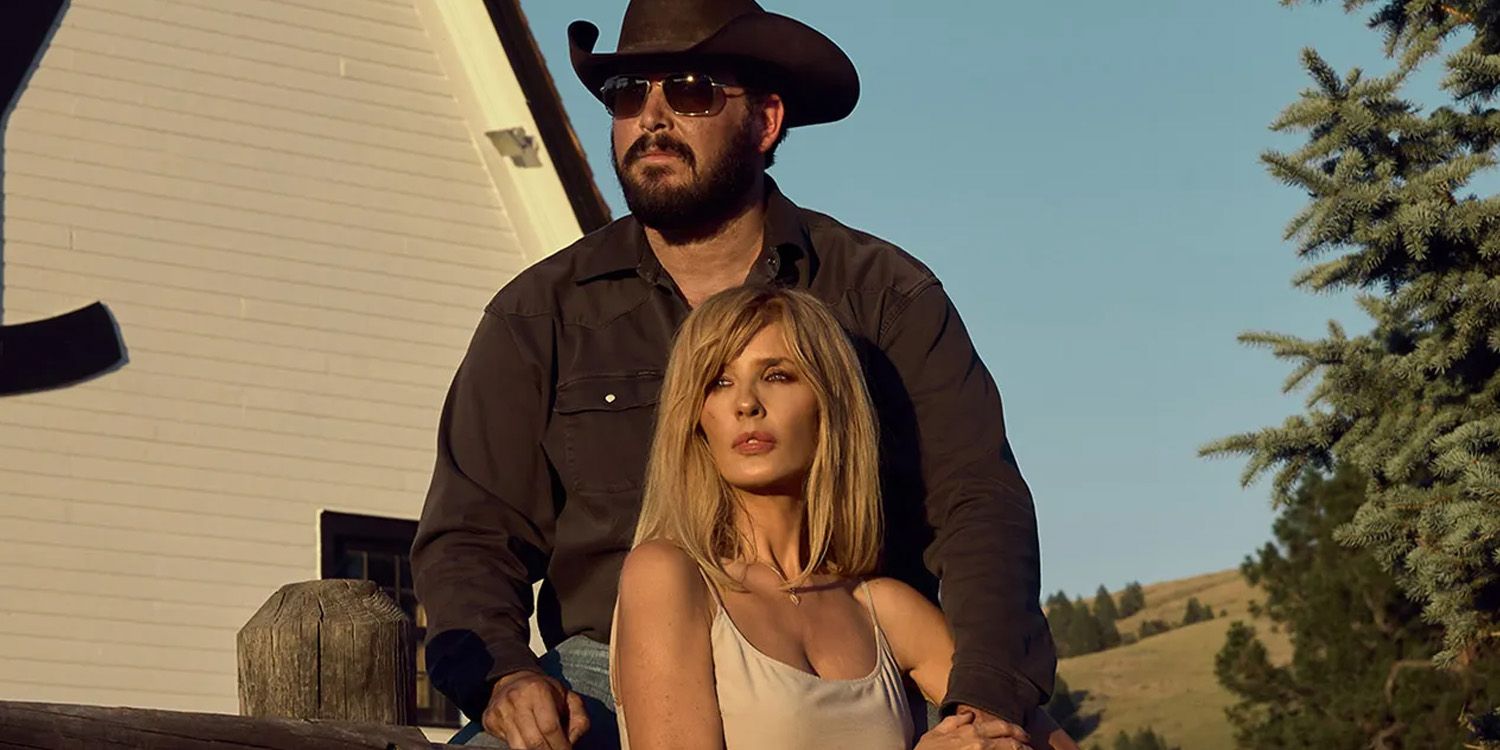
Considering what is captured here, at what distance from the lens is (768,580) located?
15.9 feet

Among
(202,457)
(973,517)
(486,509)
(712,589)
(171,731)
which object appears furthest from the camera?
(202,457)

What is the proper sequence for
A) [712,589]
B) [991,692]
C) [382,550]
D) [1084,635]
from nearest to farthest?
[712,589] < [991,692] < [382,550] < [1084,635]

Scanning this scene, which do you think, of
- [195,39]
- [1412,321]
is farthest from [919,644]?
[195,39]

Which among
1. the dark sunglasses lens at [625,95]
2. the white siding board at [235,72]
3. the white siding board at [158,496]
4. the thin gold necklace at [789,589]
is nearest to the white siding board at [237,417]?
the white siding board at [158,496]

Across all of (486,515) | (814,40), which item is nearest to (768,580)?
(486,515)

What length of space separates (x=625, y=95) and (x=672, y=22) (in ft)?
0.75

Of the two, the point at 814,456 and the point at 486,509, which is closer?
the point at 814,456

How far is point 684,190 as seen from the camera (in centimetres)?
575

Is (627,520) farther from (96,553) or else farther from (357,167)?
(357,167)

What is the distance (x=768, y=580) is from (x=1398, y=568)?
8.99 meters

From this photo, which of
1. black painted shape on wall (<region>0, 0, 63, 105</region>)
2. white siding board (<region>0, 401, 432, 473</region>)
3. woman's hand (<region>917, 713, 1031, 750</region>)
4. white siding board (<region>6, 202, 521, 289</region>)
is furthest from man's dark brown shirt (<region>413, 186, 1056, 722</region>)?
black painted shape on wall (<region>0, 0, 63, 105</region>)

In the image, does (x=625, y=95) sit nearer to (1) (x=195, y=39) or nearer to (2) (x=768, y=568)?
(2) (x=768, y=568)

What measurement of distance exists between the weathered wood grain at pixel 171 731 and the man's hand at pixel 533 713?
0.28 m

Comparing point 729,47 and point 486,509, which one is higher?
point 729,47
